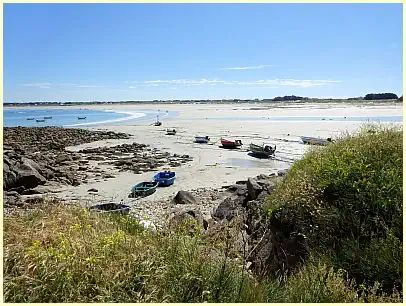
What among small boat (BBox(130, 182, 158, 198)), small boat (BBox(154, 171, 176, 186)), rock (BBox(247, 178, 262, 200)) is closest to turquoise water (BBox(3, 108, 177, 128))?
small boat (BBox(154, 171, 176, 186))

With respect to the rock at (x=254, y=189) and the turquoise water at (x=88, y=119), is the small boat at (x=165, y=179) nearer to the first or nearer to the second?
the rock at (x=254, y=189)

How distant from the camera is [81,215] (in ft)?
19.8

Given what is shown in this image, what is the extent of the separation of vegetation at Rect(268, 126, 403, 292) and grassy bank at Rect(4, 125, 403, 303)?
2cm

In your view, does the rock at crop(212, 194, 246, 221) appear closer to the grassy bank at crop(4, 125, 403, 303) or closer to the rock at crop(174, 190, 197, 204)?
the rock at crop(174, 190, 197, 204)

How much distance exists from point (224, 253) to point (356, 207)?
8.41 ft

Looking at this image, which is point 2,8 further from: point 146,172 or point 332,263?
point 146,172

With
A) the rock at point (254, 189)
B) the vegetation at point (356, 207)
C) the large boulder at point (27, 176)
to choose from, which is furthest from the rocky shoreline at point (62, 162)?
the vegetation at point (356, 207)

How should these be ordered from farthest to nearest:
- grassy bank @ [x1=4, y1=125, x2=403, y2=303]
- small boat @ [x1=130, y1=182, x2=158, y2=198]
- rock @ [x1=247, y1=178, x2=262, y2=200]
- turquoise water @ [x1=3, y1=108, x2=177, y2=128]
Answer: turquoise water @ [x1=3, y1=108, x2=177, y2=128] < small boat @ [x1=130, y1=182, x2=158, y2=198] < rock @ [x1=247, y1=178, x2=262, y2=200] < grassy bank @ [x1=4, y1=125, x2=403, y2=303]

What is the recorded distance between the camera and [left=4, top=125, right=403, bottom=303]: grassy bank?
4.07 metres

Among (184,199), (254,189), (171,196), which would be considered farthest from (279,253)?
(171,196)

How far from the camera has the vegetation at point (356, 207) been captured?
5090mm

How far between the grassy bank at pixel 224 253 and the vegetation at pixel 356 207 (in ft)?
0.06

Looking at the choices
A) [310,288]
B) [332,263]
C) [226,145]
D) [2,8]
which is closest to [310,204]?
[332,263]

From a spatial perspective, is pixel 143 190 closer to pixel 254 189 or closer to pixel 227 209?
pixel 227 209
